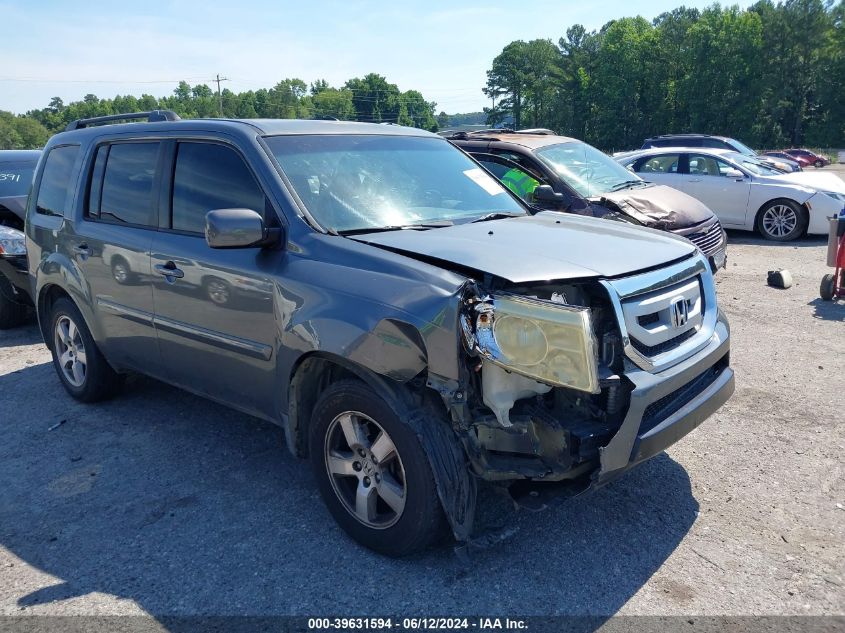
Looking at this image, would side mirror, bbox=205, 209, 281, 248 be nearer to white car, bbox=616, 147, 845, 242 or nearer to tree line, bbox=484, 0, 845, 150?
white car, bbox=616, 147, 845, 242

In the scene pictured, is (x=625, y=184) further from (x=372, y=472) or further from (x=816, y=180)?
(x=372, y=472)

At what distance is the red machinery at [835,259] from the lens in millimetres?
7587

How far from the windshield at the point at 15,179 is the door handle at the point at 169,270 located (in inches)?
211

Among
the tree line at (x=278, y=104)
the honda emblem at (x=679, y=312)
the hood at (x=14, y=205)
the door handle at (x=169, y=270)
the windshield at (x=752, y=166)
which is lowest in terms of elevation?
the honda emblem at (x=679, y=312)

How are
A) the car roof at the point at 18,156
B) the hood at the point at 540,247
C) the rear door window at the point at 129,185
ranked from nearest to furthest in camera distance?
the hood at the point at 540,247 → the rear door window at the point at 129,185 → the car roof at the point at 18,156

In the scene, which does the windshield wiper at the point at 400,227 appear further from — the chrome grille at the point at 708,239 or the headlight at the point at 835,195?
the headlight at the point at 835,195

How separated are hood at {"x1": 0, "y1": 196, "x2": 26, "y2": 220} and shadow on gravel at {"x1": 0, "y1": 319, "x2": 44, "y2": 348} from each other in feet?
4.14

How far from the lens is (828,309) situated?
763 centimetres

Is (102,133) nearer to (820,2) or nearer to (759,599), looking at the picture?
(759,599)

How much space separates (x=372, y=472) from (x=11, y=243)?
6.35 meters

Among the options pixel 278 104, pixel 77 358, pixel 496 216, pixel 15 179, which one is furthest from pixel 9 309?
pixel 278 104

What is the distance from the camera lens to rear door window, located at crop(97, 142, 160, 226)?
448 centimetres

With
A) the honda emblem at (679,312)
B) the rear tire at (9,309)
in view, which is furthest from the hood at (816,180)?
the rear tire at (9,309)

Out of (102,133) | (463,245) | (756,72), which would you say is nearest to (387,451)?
(463,245)
